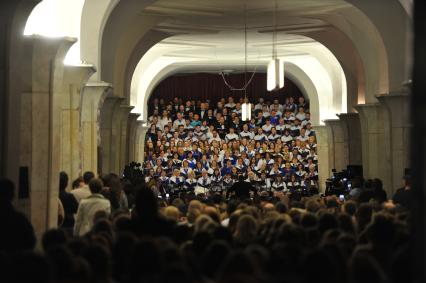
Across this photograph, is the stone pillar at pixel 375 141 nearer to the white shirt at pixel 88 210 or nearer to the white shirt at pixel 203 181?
the white shirt at pixel 203 181

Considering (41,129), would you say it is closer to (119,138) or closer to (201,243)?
(201,243)

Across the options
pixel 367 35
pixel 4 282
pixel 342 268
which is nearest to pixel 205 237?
pixel 342 268

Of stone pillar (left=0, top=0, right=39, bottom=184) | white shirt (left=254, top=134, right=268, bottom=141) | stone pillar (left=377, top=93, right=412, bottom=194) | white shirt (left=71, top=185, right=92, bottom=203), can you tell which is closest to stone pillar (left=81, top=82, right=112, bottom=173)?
white shirt (left=71, top=185, right=92, bottom=203)

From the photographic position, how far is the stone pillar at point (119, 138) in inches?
1109

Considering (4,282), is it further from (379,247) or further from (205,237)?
(379,247)

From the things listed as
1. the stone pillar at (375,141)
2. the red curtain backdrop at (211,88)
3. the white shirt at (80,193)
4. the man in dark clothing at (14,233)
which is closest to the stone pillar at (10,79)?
the white shirt at (80,193)

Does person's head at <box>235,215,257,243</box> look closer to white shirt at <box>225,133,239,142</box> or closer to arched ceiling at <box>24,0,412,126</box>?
arched ceiling at <box>24,0,412,126</box>

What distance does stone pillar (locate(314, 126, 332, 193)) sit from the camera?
4069cm

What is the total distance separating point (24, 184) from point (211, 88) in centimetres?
3130

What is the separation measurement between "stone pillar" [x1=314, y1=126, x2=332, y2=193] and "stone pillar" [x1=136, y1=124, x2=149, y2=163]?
6633 mm

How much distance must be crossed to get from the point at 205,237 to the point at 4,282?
3.12 meters

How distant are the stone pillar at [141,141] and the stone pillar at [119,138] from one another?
9.84m

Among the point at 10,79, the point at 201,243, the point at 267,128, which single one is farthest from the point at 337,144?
the point at 201,243

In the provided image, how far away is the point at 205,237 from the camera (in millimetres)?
9961
